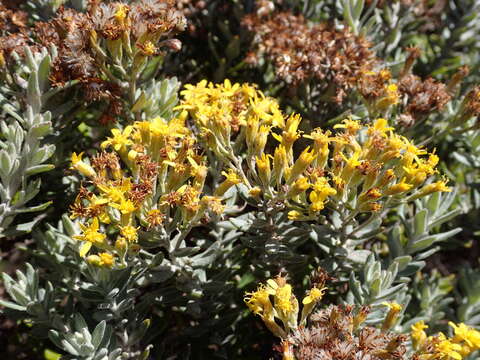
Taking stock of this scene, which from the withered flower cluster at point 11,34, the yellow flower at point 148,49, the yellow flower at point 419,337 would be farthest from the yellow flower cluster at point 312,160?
the withered flower cluster at point 11,34

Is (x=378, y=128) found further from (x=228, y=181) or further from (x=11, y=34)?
(x=11, y=34)

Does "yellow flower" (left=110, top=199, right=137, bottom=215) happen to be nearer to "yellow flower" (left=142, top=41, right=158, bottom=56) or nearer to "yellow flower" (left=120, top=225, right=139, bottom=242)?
"yellow flower" (left=120, top=225, right=139, bottom=242)

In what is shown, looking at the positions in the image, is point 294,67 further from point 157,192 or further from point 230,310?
point 230,310

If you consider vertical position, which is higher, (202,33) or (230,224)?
(202,33)

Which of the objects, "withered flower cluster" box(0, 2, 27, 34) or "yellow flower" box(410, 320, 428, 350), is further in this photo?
"withered flower cluster" box(0, 2, 27, 34)

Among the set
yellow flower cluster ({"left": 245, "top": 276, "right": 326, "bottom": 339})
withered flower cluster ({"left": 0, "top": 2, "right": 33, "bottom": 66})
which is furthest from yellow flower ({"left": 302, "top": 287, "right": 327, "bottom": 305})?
withered flower cluster ({"left": 0, "top": 2, "right": 33, "bottom": 66})

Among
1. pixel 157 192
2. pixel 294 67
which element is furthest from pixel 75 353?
pixel 294 67
